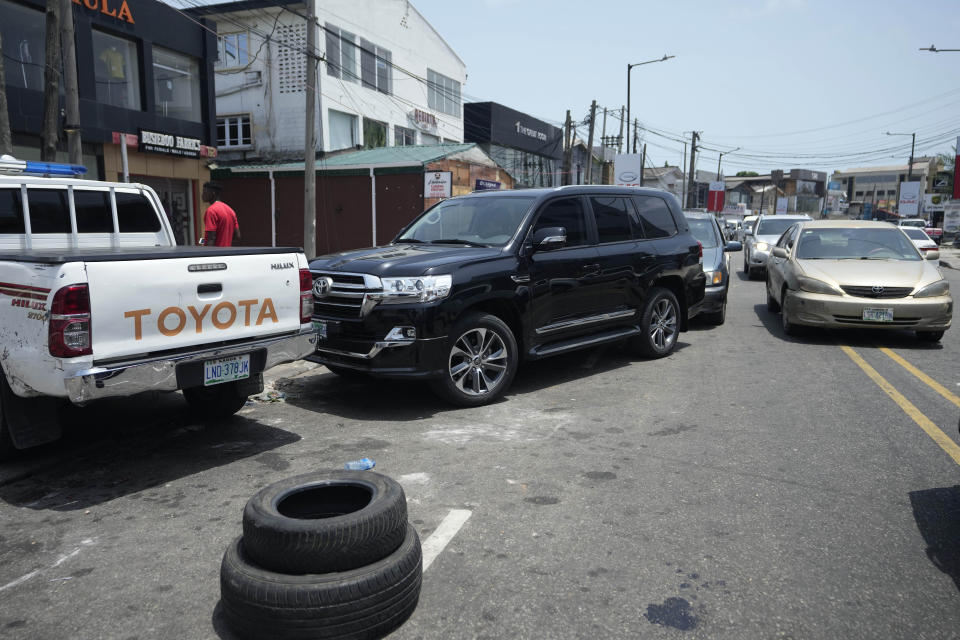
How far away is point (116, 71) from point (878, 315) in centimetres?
1912

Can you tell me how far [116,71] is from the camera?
18.6m

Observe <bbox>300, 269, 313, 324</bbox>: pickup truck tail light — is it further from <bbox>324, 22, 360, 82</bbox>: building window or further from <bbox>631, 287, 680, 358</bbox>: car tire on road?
<bbox>324, 22, 360, 82</bbox>: building window

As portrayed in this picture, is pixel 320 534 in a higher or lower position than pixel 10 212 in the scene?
lower

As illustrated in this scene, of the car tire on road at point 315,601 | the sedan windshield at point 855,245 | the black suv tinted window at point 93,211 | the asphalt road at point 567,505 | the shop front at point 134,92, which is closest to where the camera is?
the car tire on road at point 315,601

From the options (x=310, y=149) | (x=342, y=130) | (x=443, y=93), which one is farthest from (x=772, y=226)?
(x=443, y=93)

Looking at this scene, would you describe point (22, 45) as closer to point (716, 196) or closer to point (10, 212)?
point (10, 212)

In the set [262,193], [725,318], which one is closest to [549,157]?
[262,193]

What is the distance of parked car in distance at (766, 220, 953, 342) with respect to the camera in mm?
8602


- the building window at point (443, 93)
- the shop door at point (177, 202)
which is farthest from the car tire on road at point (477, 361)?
the building window at point (443, 93)

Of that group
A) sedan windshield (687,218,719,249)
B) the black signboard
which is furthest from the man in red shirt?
the black signboard

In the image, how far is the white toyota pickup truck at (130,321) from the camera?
148 inches

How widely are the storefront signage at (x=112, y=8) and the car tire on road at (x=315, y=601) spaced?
18.9 meters

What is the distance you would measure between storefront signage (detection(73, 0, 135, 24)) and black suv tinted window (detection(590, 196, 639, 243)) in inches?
627

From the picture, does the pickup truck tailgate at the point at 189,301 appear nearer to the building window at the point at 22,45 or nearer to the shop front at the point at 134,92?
the shop front at the point at 134,92
